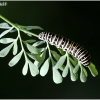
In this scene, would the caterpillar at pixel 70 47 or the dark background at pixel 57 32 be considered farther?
the dark background at pixel 57 32

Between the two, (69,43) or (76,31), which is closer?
(69,43)

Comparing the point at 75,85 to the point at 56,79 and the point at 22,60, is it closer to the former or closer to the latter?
the point at 22,60

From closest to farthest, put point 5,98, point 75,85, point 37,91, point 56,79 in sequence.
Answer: point 56,79
point 5,98
point 37,91
point 75,85

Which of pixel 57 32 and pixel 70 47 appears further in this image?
pixel 57 32

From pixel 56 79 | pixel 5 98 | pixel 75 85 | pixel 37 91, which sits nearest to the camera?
pixel 56 79

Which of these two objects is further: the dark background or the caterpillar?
the dark background
